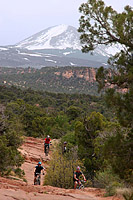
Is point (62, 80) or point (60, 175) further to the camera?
point (62, 80)

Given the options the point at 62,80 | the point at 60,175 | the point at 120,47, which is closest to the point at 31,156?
the point at 60,175

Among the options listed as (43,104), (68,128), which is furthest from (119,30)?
(43,104)

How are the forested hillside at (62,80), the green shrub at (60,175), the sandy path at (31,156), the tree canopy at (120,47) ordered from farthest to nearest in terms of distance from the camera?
the forested hillside at (62,80) → the sandy path at (31,156) → the green shrub at (60,175) → the tree canopy at (120,47)

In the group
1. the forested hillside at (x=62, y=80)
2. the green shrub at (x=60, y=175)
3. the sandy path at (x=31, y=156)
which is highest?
the forested hillside at (x=62, y=80)

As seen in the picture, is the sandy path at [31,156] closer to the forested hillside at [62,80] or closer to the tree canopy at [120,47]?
the tree canopy at [120,47]

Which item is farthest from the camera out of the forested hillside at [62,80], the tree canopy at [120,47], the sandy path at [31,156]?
the forested hillside at [62,80]

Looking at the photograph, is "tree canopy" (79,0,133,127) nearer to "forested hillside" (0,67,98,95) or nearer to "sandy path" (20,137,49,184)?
"sandy path" (20,137,49,184)

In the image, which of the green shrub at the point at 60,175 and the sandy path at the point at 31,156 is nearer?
the green shrub at the point at 60,175

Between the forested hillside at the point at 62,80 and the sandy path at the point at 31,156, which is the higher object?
the forested hillside at the point at 62,80

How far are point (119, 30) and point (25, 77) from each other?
103m

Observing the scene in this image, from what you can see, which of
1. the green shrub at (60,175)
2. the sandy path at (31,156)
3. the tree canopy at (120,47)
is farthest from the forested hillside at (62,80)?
the tree canopy at (120,47)

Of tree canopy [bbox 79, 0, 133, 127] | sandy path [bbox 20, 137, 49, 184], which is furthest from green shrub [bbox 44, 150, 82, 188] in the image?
tree canopy [bbox 79, 0, 133, 127]

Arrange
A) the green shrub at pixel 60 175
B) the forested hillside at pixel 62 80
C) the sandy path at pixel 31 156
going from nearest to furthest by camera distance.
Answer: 1. the green shrub at pixel 60 175
2. the sandy path at pixel 31 156
3. the forested hillside at pixel 62 80

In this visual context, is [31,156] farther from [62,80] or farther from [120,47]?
[62,80]
